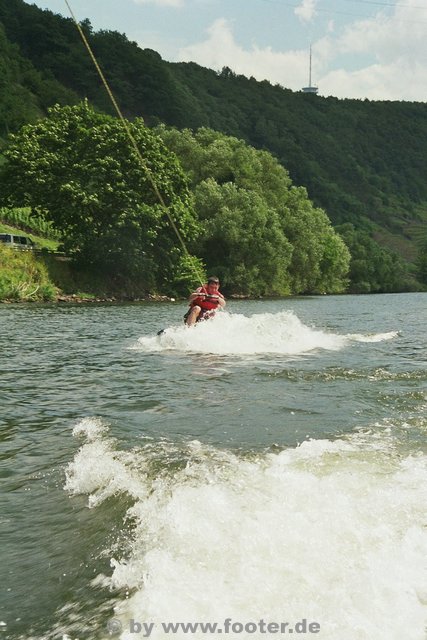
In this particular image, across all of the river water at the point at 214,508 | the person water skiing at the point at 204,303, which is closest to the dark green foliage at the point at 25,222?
the person water skiing at the point at 204,303

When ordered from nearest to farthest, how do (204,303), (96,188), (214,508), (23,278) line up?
1. (214,508)
2. (204,303)
3. (23,278)
4. (96,188)

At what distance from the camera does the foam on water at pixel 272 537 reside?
12.6 ft

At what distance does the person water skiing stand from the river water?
6744mm

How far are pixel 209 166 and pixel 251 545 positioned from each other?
64.3 metres

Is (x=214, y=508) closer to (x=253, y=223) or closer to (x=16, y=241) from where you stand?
(x=16, y=241)

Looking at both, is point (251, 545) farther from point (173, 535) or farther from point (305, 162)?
point (305, 162)

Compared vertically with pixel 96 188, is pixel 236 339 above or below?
below

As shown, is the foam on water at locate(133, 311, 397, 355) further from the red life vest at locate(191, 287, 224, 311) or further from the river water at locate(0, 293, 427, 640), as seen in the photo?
the river water at locate(0, 293, 427, 640)

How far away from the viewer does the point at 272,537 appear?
471 centimetres

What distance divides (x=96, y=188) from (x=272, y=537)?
44629 millimetres

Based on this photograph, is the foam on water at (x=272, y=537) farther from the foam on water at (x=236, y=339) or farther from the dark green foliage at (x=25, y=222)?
the dark green foliage at (x=25, y=222)

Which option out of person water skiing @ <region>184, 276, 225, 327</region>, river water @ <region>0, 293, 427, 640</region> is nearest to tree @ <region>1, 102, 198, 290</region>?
person water skiing @ <region>184, 276, 225, 327</region>

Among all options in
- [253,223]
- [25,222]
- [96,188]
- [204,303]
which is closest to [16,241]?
[96,188]

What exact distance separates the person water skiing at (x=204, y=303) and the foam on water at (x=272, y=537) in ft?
38.4
